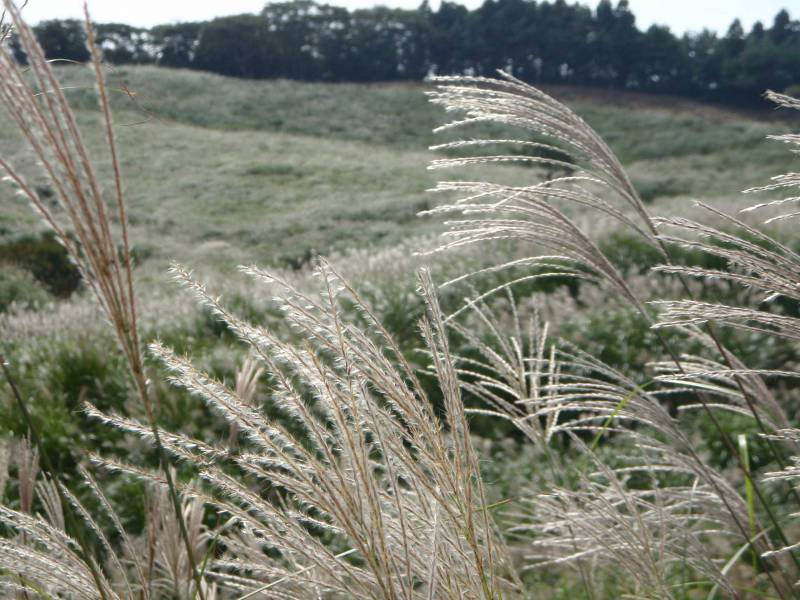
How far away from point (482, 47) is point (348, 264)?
58.4 m

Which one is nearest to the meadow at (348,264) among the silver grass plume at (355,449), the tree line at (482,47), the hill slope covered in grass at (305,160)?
the silver grass plume at (355,449)

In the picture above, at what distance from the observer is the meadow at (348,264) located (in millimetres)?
3838

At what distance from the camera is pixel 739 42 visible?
58.8 metres

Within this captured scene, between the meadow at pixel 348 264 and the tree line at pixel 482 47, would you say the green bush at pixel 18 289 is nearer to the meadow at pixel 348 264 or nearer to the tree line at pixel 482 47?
the meadow at pixel 348 264

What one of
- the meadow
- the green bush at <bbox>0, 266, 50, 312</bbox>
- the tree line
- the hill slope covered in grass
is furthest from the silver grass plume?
the tree line

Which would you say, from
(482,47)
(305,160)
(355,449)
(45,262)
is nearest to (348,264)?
(45,262)

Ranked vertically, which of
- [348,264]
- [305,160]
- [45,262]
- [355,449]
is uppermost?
[355,449]

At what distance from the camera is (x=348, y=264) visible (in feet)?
32.0

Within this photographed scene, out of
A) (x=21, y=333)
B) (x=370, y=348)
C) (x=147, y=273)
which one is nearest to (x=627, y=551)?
(x=370, y=348)

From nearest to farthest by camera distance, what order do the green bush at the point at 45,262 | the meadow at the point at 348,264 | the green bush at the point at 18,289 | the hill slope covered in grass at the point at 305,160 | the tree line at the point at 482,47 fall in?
the meadow at the point at 348,264, the green bush at the point at 18,289, the green bush at the point at 45,262, the hill slope covered in grass at the point at 305,160, the tree line at the point at 482,47

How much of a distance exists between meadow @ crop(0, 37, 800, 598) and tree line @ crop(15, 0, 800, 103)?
309 inches

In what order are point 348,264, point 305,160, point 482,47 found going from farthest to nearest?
point 482,47 → point 305,160 → point 348,264

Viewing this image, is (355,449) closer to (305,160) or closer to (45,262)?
(45,262)

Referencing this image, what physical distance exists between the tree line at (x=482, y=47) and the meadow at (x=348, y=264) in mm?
7856
